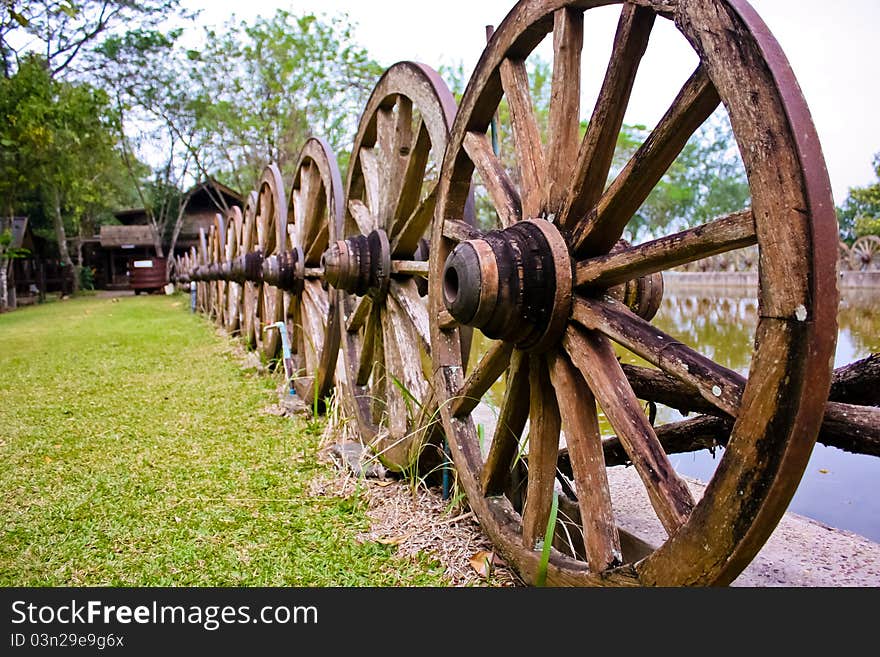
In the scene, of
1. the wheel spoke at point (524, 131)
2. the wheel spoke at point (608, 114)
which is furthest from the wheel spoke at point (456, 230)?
the wheel spoke at point (608, 114)

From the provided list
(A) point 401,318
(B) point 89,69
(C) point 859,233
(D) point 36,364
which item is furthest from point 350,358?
(B) point 89,69

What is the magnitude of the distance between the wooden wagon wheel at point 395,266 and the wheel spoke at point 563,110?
0.71 metres

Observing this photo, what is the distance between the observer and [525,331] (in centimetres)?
163

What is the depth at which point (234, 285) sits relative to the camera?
781 centimetres

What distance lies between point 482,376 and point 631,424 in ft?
2.30

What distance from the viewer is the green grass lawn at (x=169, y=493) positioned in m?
1.99

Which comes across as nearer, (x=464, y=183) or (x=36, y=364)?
(x=464, y=183)

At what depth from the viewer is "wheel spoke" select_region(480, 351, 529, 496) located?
6.06ft

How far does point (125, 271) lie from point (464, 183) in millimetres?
33284

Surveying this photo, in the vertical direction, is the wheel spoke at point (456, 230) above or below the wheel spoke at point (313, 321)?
above

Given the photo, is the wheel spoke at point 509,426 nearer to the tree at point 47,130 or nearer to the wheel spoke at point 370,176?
the wheel spoke at point 370,176

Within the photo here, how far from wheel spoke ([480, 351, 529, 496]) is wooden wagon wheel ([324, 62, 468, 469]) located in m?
0.48

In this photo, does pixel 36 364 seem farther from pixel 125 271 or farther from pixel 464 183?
pixel 125 271

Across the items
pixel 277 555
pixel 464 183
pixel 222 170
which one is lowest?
pixel 277 555
